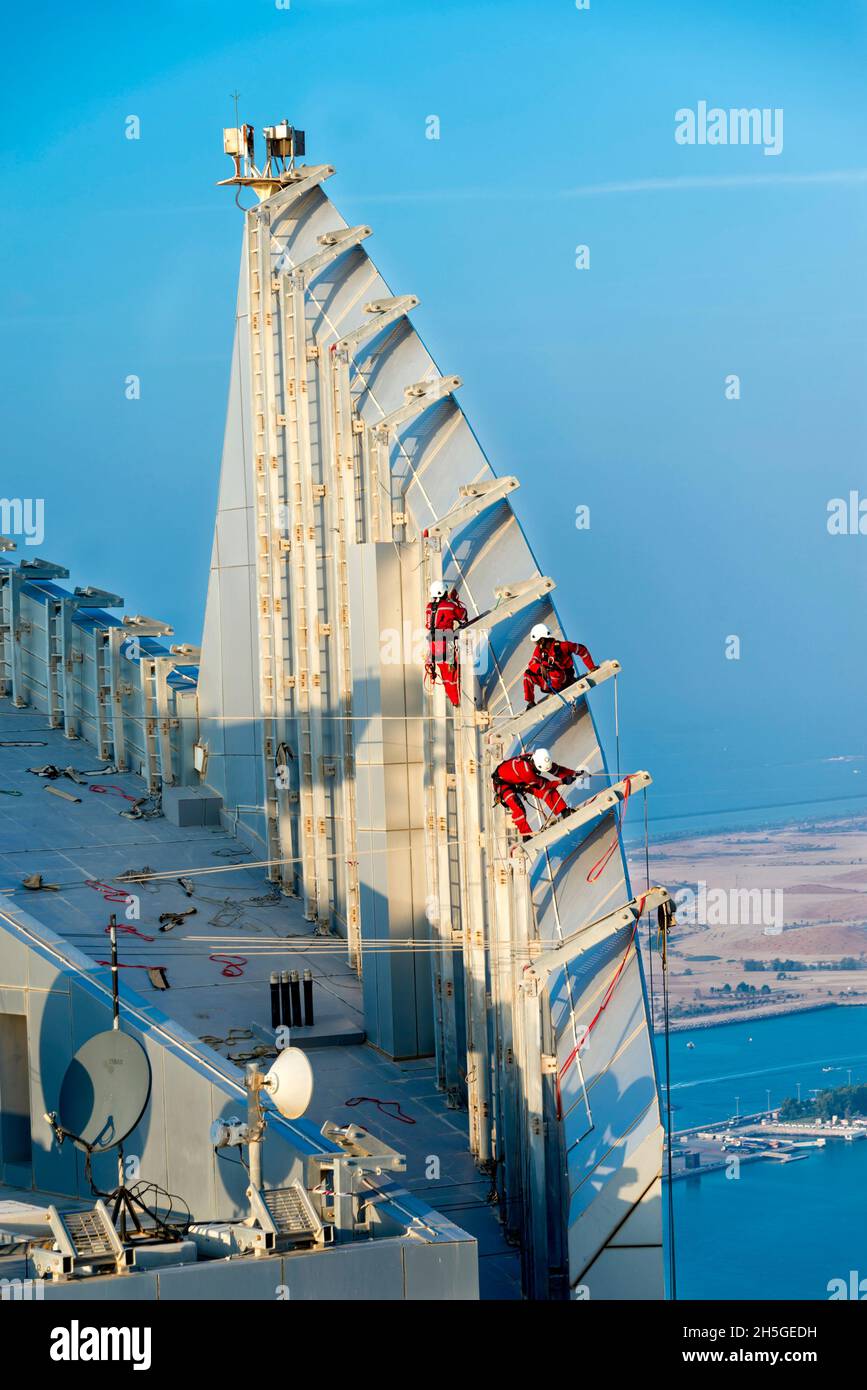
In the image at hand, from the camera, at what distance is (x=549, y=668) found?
2694cm

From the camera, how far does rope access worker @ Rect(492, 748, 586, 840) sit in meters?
25.5

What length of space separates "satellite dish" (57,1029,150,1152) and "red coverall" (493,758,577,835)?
6943mm

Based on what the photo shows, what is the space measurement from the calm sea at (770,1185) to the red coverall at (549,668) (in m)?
69.3

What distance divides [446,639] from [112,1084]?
9.63 metres

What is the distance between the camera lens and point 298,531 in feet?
112

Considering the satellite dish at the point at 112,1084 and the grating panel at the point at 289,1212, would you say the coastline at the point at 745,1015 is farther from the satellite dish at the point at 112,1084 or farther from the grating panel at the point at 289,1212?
the grating panel at the point at 289,1212

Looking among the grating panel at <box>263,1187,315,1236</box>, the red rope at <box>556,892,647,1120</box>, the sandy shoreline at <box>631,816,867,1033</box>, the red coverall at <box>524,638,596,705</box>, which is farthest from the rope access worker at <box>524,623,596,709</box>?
the sandy shoreline at <box>631,816,867,1033</box>

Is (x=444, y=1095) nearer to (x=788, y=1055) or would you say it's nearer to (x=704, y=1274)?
(x=704, y=1274)

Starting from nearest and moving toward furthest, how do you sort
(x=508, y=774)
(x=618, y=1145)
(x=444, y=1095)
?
(x=618, y=1145) → (x=508, y=774) → (x=444, y=1095)

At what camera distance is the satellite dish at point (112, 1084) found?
20141mm

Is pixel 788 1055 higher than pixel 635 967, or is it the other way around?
pixel 635 967

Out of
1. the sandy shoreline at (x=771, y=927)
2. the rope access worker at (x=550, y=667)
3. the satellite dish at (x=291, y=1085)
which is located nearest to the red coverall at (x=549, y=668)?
the rope access worker at (x=550, y=667)
